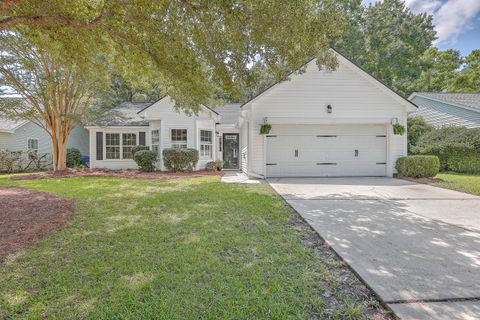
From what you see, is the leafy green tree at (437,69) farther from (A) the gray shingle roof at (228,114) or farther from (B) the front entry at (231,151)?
(B) the front entry at (231,151)

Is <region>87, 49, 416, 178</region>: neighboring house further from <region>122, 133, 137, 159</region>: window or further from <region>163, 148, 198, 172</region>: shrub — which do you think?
<region>122, 133, 137, 159</region>: window

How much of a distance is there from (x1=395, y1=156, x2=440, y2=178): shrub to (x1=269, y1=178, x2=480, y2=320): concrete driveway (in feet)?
9.96

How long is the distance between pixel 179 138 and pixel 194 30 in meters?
8.93

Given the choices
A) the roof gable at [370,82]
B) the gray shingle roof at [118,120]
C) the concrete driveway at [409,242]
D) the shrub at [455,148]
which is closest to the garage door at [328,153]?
the roof gable at [370,82]

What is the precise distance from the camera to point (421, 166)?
1081cm

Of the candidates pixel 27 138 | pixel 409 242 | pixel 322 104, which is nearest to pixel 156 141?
pixel 322 104

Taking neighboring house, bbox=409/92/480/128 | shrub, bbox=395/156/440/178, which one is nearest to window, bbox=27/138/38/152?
shrub, bbox=395/156/440/178

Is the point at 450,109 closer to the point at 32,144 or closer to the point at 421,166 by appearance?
the point at 421,166

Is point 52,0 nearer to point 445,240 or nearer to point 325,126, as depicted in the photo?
point 445,240

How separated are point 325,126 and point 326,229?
8.31 metres

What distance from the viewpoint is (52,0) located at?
16.2 ft

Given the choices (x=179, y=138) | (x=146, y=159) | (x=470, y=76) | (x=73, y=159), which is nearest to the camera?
(x=146, y=159)

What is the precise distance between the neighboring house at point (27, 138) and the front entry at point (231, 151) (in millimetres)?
12238

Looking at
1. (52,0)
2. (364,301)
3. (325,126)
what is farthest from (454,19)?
(52,0)
